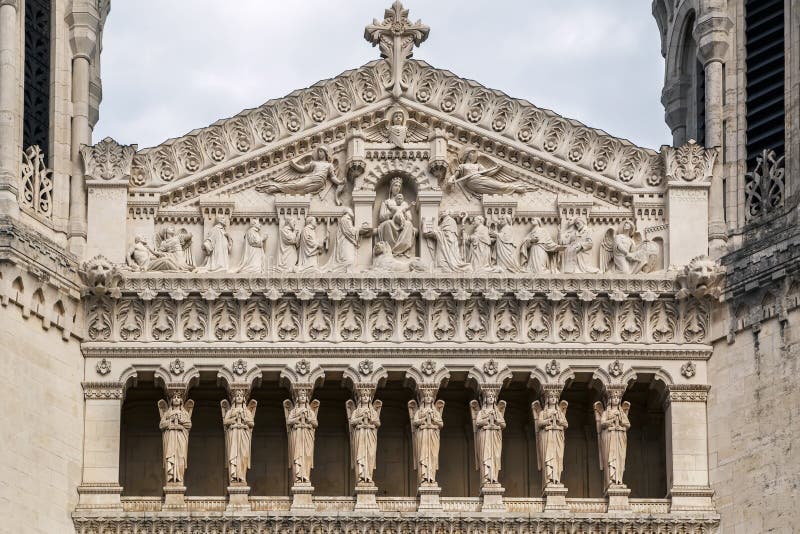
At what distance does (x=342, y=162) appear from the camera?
4112 centimetres

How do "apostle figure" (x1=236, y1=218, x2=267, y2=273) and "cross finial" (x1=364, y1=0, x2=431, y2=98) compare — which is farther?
"cross finial" (x1=364, y1=0, x2=431, y2=98)

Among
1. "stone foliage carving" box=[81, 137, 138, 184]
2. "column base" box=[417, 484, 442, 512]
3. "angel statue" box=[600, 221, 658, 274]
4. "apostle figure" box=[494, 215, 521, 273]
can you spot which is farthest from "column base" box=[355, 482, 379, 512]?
"stone foliage carving" box=[81, 137, 138, 184]

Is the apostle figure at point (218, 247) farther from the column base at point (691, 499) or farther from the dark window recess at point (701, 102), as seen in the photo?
the dark window recess at point (701, 102)

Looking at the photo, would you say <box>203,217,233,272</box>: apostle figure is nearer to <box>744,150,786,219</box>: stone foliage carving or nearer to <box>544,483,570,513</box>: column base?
<box>544,483,570,513</box>: column base

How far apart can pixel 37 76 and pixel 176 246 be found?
10.8 ft

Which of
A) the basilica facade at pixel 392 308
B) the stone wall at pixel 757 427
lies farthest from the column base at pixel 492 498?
the stone wall at pixel 757 427

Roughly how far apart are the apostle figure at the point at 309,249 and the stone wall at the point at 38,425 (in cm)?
349

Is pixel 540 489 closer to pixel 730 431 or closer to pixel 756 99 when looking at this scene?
pixel 730 431

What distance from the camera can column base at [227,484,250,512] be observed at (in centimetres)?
3891

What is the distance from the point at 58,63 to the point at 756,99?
10348mm

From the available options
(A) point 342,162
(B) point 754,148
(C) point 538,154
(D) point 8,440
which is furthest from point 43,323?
(B) point 754,148

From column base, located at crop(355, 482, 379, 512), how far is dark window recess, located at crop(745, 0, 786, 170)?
7.39 meters

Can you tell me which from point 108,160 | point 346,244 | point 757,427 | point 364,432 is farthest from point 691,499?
point 108,160

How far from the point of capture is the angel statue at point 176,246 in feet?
132
